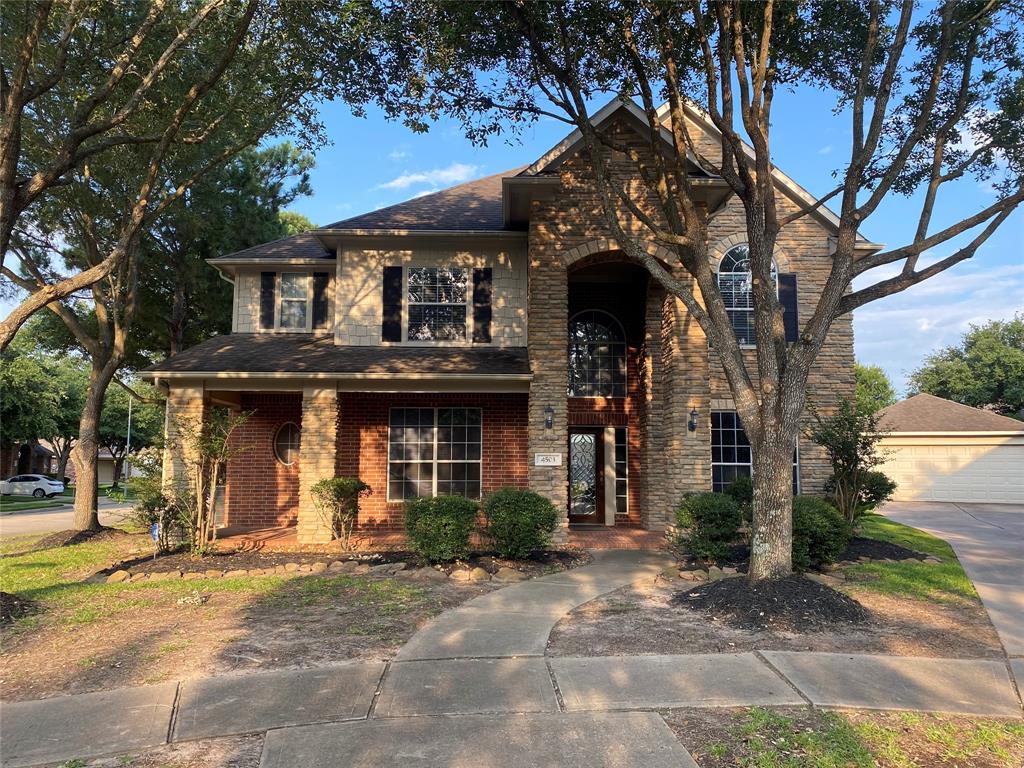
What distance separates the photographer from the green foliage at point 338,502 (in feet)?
35.3

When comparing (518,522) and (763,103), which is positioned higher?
(763,103)

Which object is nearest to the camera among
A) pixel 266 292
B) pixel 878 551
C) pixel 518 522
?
pixel 518 522

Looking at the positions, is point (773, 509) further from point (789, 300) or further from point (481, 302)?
point (789, 300)

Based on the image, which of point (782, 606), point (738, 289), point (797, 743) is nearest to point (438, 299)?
point (738, 289)

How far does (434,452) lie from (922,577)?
28.2 feet

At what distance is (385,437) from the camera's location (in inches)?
516

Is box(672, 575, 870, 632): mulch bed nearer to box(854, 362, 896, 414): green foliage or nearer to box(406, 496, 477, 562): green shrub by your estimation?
box(406, 496, 477, 562): green shrub

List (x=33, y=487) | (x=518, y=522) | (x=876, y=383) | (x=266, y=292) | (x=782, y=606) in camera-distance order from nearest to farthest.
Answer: (x=782, y=606) < (x=518, y=522) < (x=266, y=292) < (x=33, y=487) < (x=876, y=383)

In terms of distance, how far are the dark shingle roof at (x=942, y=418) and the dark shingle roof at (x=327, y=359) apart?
15.8 m

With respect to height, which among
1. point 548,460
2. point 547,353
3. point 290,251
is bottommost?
point 548,460

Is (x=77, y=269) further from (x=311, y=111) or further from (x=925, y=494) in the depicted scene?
(x=925, y=494)

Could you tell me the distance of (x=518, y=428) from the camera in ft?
43.0

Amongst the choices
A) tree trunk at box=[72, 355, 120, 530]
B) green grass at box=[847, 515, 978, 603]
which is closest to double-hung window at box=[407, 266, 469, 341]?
tree trunk at box=[72, 355, 120, 530]

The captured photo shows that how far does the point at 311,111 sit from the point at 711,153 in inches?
350
